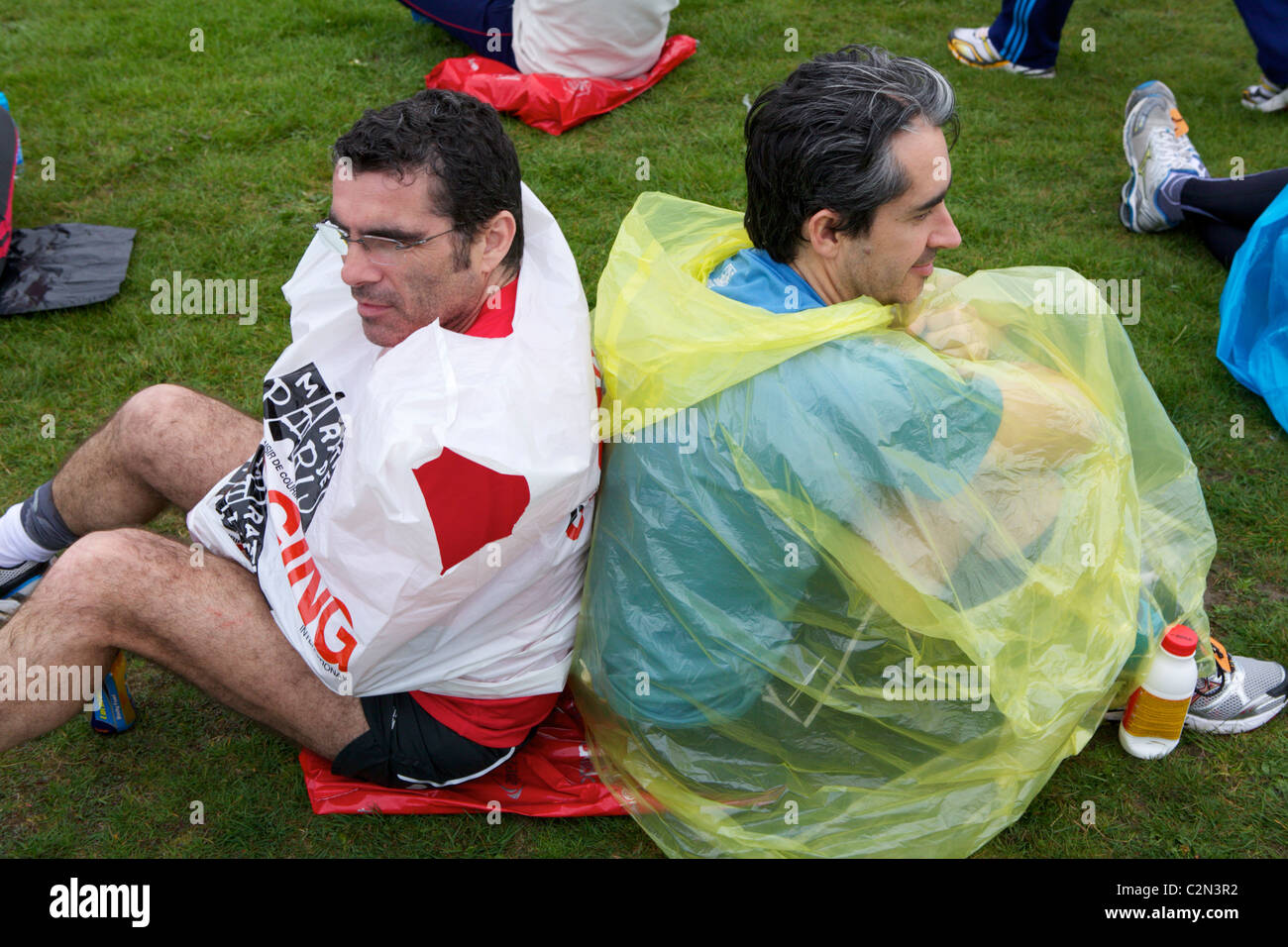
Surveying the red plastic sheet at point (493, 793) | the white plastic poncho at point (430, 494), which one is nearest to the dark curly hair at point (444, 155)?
the white plastic poncho at point (430, 494)

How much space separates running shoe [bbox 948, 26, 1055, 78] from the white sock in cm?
456

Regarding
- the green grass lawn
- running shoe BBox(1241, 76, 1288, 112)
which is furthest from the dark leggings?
running shoe BBox(1241, 76, 1288, 112)

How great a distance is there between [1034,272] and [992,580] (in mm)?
744

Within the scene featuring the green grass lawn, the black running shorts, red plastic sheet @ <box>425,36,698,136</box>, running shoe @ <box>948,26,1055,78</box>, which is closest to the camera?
the black running shorts

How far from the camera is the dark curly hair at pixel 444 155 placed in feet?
6.76

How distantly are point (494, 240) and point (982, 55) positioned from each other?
159 inches

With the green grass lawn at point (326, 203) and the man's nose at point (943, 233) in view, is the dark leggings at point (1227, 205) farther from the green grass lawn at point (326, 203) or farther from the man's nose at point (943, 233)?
the man's nose at point (943, 233)

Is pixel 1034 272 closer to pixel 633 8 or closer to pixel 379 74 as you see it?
pixel 633 8

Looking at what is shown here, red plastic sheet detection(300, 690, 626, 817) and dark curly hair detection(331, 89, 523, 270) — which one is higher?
dark curly hair detection(331, 89, 523, 270)

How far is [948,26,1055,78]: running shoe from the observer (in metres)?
5.27

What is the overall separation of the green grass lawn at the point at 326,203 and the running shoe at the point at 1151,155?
101mm

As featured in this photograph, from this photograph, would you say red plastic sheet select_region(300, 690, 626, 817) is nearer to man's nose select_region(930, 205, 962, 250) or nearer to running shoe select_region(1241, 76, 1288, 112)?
man's nose select_region(930, 205, 962, 250)

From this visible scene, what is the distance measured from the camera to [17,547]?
268 centimetres

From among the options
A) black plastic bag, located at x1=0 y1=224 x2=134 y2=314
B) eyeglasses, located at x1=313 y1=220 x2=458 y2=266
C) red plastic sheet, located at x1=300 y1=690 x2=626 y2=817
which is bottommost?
red plastic sheet, located at x1=300 y1=690 x2=626 y2=817
